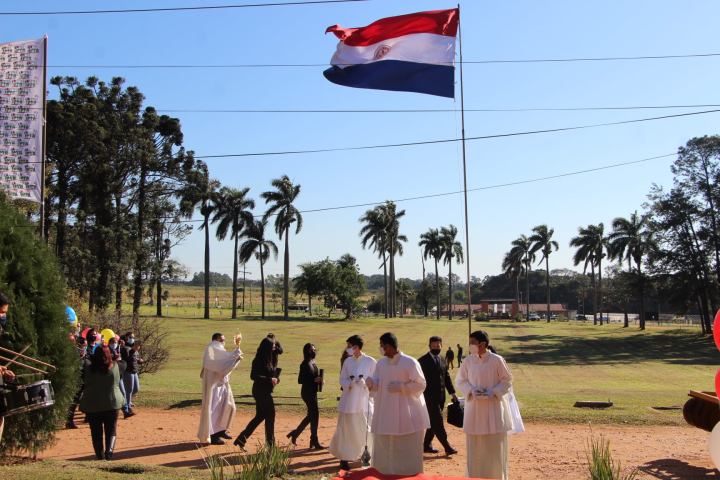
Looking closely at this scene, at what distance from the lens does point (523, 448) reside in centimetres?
1147

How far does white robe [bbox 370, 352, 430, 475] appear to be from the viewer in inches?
345

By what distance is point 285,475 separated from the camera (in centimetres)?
845

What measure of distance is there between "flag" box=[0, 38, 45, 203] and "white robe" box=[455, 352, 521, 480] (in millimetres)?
9595

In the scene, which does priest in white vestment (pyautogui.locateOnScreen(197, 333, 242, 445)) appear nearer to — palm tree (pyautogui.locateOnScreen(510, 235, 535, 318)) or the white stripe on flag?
the white stripe on flag

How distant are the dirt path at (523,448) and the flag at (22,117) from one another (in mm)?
4901

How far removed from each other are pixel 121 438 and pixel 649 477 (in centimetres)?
872

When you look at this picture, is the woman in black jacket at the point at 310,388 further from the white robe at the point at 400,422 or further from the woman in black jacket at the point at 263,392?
the white robe at the point at 400,422

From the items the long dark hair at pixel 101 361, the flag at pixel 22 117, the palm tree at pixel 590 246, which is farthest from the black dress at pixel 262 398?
the palm tree at pixel 590 246

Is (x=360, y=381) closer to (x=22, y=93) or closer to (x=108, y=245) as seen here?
(x=22, y=93)

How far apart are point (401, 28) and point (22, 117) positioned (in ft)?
25.6

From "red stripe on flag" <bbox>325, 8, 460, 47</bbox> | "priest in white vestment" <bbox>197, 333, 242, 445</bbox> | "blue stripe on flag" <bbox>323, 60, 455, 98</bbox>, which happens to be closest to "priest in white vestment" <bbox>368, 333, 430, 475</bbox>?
"priest in white vestment" <bbox>197, 333, 242, 445</bbox>

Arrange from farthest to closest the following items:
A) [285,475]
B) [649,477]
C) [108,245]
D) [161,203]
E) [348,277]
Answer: [348,277], [161,203], [108,245], [649,477], [285,475]

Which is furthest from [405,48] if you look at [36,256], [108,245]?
[108,245]

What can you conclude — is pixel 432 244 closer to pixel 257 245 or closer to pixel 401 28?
pixel 257 245
